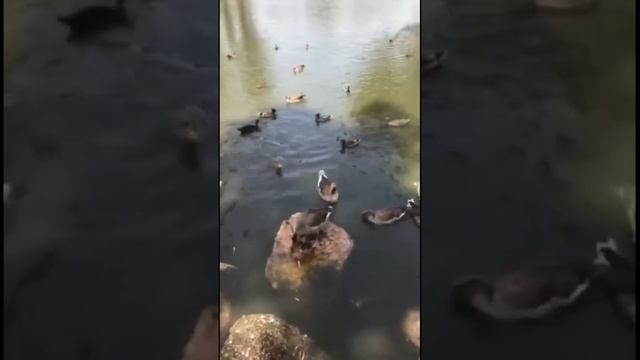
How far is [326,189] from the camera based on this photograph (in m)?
1.80

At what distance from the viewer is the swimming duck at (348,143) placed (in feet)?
Answer: 5.92

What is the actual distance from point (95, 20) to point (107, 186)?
1.51 feet

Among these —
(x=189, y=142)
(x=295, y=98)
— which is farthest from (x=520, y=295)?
(x=189, y=142)

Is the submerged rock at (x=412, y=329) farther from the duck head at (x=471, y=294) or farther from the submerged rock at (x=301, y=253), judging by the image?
the submerged rock at (x=301, y=253)

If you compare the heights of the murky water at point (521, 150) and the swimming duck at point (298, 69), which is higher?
the swimming duck at point (298, 69)

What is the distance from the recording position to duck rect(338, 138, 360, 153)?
1.80m

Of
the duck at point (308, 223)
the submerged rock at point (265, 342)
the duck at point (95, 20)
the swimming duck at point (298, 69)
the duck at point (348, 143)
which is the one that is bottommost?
the submerged rock at point (265, 342)

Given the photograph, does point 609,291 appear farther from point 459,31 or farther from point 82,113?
point 82,113

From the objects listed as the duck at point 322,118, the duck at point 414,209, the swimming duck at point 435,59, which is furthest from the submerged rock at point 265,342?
the swimming duck at point 435,59

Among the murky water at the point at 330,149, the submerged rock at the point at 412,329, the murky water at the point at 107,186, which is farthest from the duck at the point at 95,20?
the submerged rock at the point at 412,329

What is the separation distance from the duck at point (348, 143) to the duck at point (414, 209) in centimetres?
22

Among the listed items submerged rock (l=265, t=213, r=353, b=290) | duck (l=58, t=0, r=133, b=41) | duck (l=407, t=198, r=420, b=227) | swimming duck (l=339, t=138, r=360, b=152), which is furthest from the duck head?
duck (l=58, t=0, r=133, b=41)

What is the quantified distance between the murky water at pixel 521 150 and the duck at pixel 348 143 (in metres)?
0.19

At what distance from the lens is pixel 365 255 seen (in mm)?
1794
